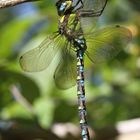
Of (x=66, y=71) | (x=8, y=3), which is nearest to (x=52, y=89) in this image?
(x=66, y=71)

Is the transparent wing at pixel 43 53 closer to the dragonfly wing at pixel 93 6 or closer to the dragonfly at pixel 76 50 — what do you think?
the dragonfly at pixel 76 50

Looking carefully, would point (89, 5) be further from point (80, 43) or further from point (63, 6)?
point (80, 43)

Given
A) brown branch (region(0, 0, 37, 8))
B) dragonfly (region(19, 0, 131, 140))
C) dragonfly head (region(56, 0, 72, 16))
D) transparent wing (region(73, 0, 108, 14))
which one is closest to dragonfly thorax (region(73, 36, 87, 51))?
dragonfly (region(19, 0, 131, 140))

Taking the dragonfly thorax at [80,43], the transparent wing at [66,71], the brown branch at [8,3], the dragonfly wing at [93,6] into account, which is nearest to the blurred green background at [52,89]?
the transparent wing at [66,71]

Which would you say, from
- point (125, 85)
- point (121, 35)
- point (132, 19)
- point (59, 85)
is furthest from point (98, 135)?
point (132, 19)

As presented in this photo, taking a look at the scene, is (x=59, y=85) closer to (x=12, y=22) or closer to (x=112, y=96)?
(x=112, y=96)

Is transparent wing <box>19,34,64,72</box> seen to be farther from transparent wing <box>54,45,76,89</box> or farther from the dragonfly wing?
the dragonfly wing
